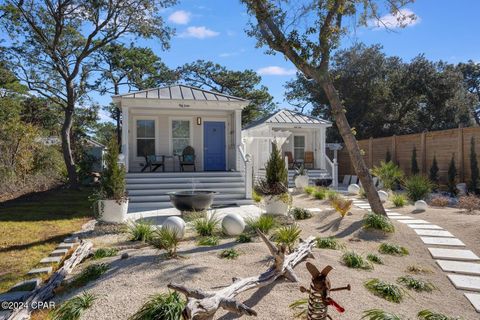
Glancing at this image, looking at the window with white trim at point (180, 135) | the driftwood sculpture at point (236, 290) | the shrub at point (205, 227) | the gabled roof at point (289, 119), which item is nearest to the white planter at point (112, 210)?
the shrub at point (205, 227)

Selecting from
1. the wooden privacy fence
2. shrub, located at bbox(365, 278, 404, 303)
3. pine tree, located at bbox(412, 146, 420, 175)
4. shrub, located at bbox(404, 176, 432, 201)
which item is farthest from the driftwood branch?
pine tree, located at bbox(412, 146, 420, 175)

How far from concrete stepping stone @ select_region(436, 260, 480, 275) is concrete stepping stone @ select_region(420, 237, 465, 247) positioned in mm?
845

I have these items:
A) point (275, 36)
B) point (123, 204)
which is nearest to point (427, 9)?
point (275, 36)

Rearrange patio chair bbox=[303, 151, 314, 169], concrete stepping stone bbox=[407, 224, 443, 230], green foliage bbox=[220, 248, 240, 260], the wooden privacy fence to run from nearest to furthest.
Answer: green foliage bbox=[220, 248, 240, 260], concrete stepping stone bbox=[407, 224, 443, 230], the wooden privacy fence, patio chair bbox=[303, 151, 314, 169]

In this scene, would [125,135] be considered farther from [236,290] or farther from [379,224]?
[236,290]

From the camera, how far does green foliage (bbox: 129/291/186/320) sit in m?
3.06

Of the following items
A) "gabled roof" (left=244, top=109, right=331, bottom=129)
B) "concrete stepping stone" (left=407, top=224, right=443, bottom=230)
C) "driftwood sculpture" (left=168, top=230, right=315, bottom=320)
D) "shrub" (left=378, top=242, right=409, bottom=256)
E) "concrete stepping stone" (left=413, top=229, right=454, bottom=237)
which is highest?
"gabled roof" (left=244, top=109, right=331, bottom=129)

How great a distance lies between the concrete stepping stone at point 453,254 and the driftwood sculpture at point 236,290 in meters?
2.22

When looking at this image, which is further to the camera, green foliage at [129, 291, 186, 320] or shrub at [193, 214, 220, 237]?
shrub at [193, 214, 220, 237]

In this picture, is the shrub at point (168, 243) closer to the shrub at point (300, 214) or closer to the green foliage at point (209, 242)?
the green foliage at point (209, 242)

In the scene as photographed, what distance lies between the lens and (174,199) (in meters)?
8.30

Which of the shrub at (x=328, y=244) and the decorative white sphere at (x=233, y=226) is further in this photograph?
the decorative white sphere at (x=233, y=226)

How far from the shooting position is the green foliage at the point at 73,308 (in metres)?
3.31

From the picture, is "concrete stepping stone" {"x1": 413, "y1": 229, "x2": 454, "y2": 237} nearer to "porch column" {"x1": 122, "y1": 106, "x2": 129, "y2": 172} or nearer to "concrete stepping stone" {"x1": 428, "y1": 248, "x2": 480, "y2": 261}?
"concrete stepping stone" {"x1": 428, "y1": 248, "x2": 480, "y2": 261}
